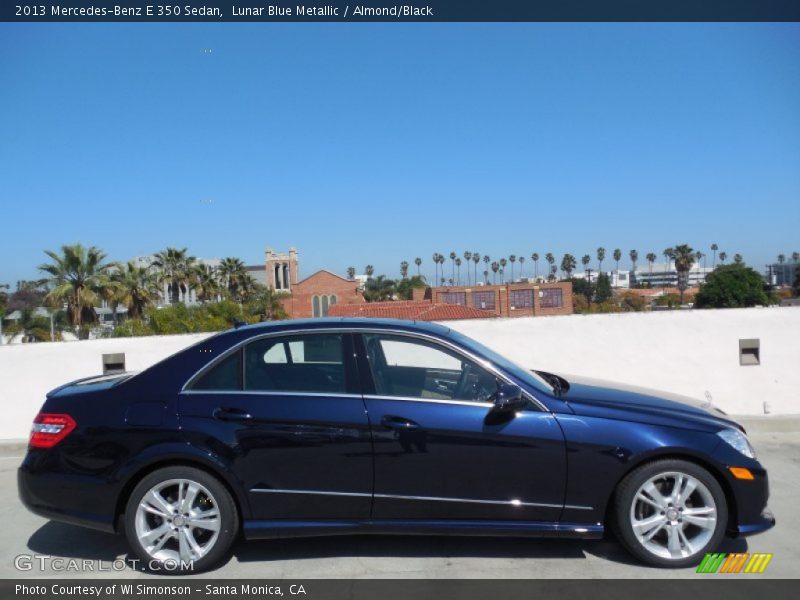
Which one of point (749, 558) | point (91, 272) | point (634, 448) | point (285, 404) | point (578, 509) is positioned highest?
point (91, 272)

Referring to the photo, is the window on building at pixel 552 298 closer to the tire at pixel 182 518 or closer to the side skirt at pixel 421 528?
the side skirt at pixel 421 528

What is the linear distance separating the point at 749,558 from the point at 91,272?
3594 cm

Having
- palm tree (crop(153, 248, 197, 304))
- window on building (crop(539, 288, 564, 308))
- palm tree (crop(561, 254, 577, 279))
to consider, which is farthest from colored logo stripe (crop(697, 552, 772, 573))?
palm tree (crop(561, 254, 577, 279))

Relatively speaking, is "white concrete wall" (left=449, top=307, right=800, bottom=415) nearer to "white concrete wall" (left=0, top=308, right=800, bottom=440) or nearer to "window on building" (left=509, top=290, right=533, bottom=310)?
"white concrete wall" (left=0, top=308, right=800, bottom=440)

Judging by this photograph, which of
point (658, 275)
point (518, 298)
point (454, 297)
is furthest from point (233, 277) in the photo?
point (658, 275)

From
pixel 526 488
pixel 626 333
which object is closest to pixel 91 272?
pixel 626 333

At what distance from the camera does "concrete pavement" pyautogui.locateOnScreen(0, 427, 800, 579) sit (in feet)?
13.4

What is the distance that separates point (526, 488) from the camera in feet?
13.3

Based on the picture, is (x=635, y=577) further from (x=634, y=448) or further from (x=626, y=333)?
(x=626, y=333)

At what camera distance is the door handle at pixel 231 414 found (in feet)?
13.6

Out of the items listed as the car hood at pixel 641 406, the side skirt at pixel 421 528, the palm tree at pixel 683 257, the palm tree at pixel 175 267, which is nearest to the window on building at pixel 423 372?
the car hood at pixel 641 406
